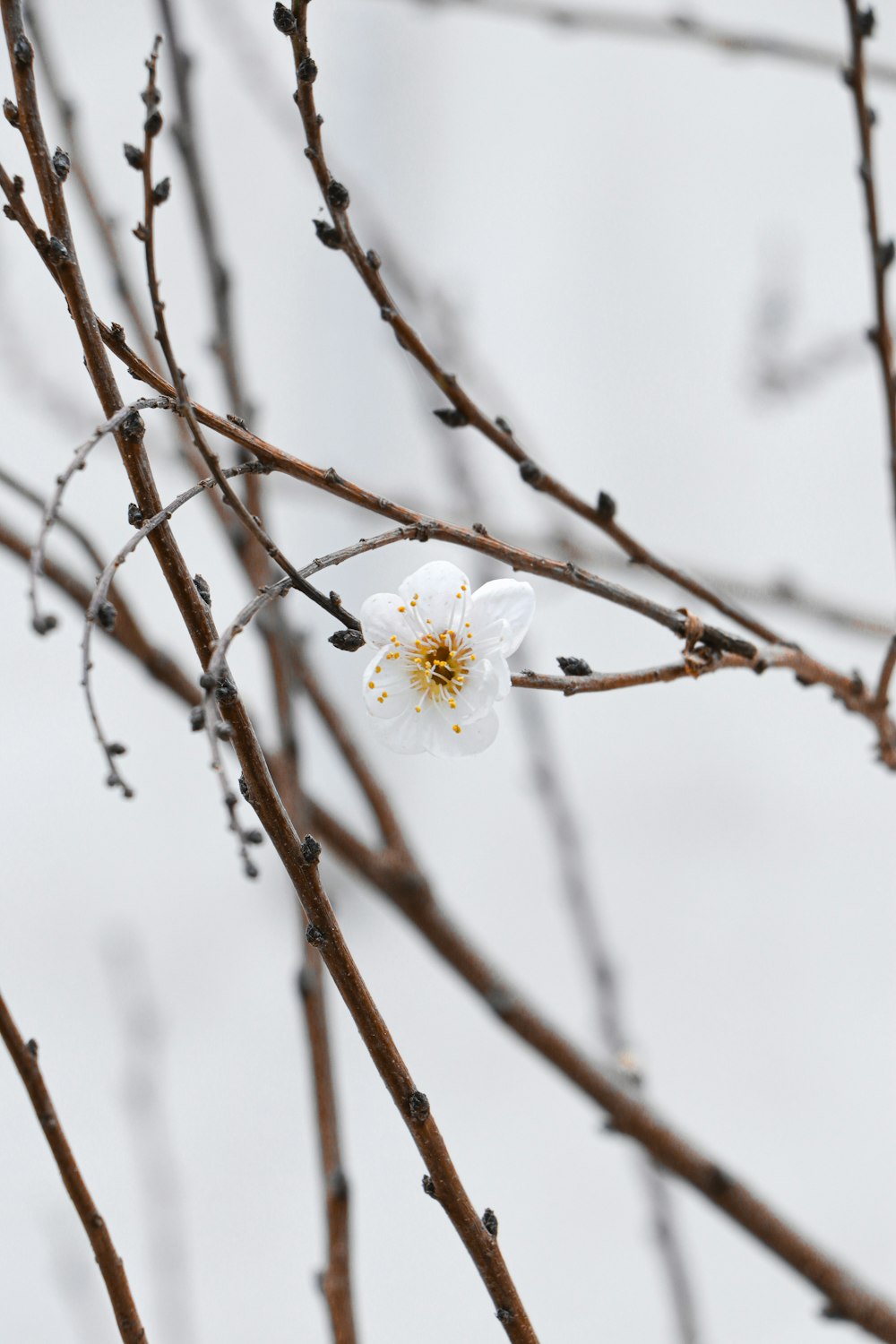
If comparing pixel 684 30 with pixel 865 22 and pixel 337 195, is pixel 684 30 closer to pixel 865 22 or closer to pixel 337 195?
pixel 865 22

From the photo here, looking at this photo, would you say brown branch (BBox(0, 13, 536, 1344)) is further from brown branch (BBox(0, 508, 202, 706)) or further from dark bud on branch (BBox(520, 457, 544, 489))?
brown branch (BBox(0, 508, 202, 706))

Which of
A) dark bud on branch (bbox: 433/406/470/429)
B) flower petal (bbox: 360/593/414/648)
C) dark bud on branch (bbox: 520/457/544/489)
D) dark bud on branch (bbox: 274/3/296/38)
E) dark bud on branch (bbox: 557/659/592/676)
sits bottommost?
dark bud on branch (bbox: 557/659/592/676)

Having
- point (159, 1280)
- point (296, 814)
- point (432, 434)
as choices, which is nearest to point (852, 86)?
point (296, 814)

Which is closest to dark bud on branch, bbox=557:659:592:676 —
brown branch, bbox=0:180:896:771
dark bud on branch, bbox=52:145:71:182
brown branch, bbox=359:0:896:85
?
brown branch, bbox=0:180:896:771

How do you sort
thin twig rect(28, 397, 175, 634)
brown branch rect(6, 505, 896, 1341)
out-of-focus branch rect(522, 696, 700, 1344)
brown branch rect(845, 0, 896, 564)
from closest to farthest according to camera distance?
thin twig rect(28, 397, 175, 634), brown branch rect(845, 0, 896, 564), brown branch rect(6, 505, 896, 1341), out-of-focus branch rect(522, 696, 700, 1344)

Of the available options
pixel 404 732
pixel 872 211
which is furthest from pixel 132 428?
pixel 872 211

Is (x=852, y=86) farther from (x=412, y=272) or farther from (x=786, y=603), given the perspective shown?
(x=412, y=272)
